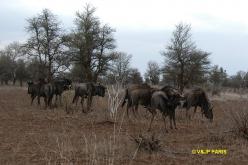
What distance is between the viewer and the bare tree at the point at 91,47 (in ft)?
157

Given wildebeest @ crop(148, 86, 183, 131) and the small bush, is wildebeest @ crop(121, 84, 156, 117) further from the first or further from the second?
the small bush

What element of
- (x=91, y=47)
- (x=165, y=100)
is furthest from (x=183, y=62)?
(x=165, y=100)

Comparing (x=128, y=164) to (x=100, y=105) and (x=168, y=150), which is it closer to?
(x=168, y=150)

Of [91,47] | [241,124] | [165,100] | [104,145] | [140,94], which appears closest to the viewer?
[104,145]

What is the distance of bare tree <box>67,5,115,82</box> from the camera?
48.0 meters

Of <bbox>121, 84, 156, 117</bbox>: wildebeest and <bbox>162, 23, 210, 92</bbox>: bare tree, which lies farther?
<bbox>162, 23, 210, 92</bbox>: bare tree

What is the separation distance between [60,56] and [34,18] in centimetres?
644

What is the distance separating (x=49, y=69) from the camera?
161 feet

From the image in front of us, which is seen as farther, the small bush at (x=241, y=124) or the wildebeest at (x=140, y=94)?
the wildebeest at (x=140, y=94)

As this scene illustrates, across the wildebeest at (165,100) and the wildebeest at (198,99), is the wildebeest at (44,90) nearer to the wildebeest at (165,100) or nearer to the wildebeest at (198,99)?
the wildebeest at (198,99)

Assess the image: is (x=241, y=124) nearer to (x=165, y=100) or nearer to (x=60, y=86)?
(x=165, y=100)

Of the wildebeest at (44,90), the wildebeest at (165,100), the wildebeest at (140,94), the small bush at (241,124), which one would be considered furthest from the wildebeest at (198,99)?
the wildebeest at (44,90)

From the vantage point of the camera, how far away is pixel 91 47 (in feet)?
158

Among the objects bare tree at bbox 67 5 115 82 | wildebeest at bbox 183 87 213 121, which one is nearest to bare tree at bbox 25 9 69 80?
bare tree at bbox 67 5 115 82
